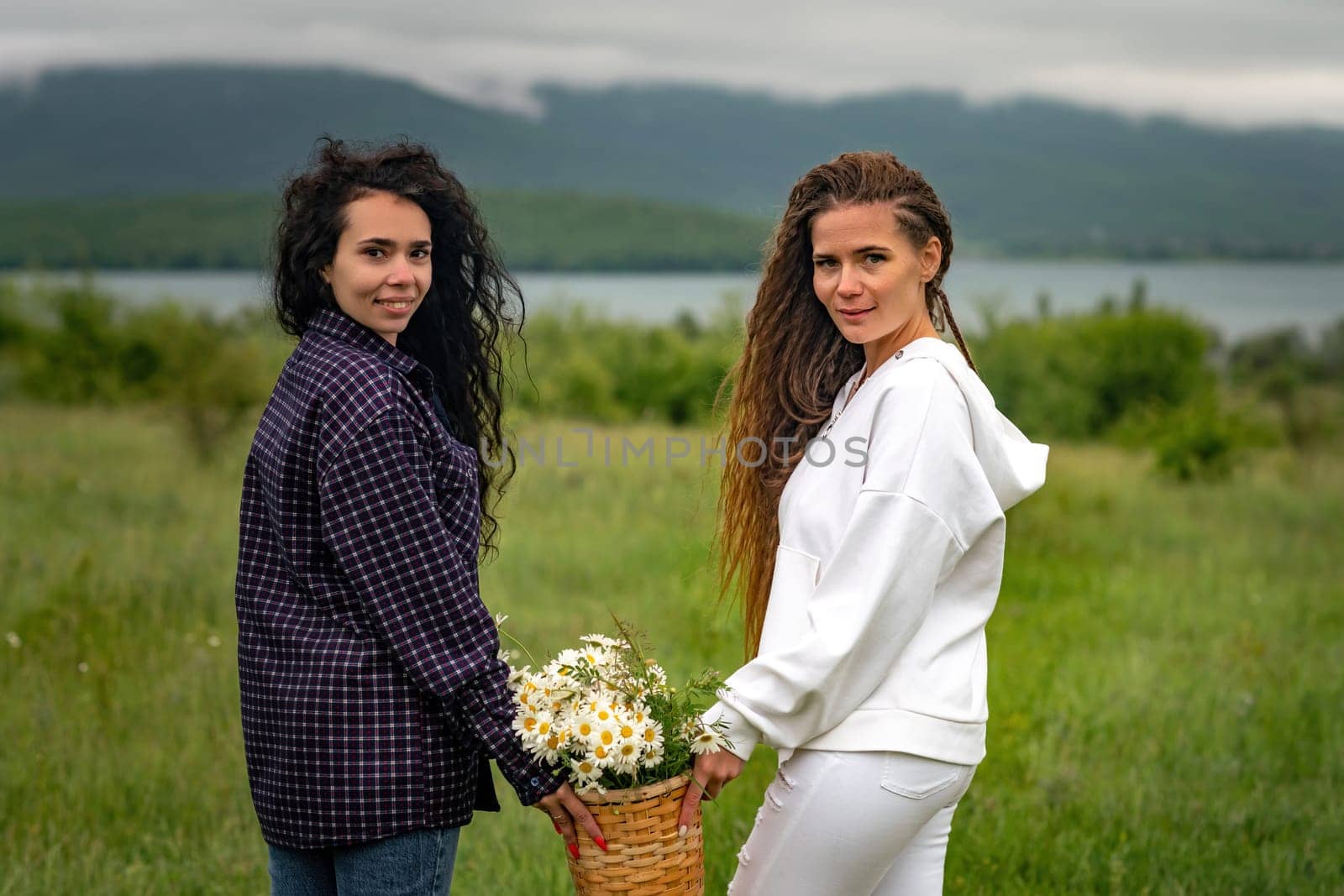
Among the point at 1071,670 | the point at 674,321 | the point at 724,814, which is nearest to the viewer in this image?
the point at 724,814

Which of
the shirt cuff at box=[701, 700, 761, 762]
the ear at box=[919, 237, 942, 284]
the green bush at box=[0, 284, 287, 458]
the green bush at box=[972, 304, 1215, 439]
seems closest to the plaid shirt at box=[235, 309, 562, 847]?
the shirt cuff at box=[701, 700, 761, 762]

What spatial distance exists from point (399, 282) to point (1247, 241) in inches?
4816

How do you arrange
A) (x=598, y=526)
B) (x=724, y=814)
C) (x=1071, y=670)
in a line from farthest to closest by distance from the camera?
(x=598, y=526), (x=1071, y=670), (x=724, y=814)

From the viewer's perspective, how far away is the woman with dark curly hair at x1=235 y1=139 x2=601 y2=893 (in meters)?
2.20

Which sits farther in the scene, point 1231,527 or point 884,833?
point 1231,527

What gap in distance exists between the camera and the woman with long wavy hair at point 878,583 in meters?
2.30

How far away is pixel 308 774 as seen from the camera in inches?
89.4

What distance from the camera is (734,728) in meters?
2.38

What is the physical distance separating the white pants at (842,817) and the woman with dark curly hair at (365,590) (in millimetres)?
414

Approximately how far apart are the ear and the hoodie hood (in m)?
0.19

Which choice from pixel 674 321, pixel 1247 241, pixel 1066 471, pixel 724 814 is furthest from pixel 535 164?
pixel 724 814

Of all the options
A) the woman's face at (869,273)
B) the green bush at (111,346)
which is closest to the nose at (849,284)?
the woman's face at (869,273)

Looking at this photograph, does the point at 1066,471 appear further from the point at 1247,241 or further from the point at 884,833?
the point at 1247,241

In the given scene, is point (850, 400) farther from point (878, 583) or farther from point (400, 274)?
point (400, 274)
